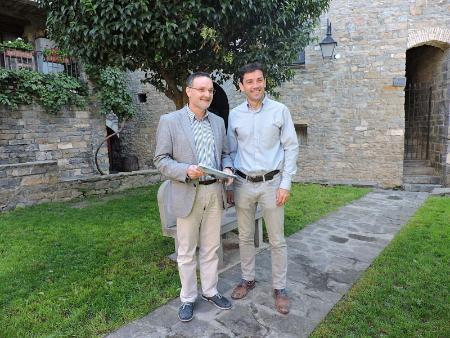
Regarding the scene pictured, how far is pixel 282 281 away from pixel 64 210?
15.3 ft

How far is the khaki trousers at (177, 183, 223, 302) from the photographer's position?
2471 millimetres

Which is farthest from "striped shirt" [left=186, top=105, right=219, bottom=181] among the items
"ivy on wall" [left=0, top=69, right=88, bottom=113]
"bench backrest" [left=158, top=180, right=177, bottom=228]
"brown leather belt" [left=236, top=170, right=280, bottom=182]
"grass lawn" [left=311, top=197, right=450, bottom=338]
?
"ivy on wall" [left=0, top=69, right=88, bottom=113]

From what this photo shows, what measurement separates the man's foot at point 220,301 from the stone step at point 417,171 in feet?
22.8

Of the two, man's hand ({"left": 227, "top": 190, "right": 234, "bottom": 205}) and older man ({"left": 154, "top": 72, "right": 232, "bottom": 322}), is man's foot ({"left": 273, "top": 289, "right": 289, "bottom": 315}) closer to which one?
older man ({"left": 154, "top": 72, "right": 232, "bottom": 322})

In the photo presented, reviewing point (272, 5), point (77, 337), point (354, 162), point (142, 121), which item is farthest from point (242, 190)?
point (142, 121)

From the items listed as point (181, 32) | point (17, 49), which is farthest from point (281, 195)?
point (17, 49)

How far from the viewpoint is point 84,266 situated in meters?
3.47

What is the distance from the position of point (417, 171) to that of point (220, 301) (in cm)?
732

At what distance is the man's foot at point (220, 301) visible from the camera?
261cm

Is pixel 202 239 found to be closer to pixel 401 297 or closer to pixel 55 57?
pixel 401 297

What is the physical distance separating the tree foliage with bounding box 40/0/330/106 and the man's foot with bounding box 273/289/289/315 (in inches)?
96.9

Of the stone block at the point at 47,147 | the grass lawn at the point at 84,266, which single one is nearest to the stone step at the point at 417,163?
the grass lawn at the point at 84,266

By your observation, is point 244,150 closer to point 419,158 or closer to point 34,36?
point 419,158

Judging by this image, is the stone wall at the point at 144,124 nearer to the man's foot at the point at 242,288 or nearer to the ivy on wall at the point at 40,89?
the ivy on wall at the point at 40,89
